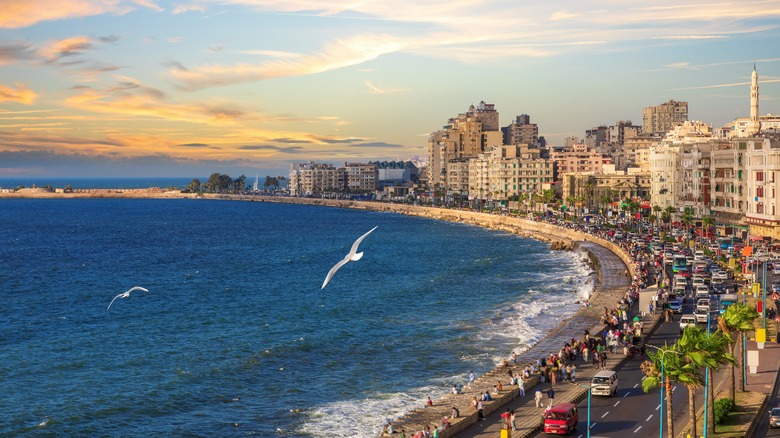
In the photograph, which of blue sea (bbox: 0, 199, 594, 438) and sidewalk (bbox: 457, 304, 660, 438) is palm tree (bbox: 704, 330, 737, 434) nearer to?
sidewalk (bbox: 457, 304, 660, 438)

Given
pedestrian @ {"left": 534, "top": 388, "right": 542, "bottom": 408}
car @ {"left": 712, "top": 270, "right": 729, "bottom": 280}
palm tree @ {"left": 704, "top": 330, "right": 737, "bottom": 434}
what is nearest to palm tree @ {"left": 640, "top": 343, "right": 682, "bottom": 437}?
palm tree @ {"left": 704, "top": 330, "right": 737, "bottom": 434}

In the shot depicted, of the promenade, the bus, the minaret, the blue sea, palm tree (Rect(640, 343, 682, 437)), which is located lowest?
the blue sea

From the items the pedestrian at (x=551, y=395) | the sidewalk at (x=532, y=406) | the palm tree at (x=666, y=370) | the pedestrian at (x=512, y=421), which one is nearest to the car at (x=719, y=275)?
the sidewalk at (x=532, y=406)

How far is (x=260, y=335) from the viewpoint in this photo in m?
63.5

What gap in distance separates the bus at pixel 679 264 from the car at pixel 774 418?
1903 inches

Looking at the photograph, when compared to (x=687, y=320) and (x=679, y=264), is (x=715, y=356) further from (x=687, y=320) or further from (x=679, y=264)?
(x=679, y=264)

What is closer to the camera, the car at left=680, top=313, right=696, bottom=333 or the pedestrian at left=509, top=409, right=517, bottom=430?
the pedestrian at left=509, top=409, right=517, bottom=430

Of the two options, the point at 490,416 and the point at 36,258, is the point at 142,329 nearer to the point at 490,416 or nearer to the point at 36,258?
the point at 490,416

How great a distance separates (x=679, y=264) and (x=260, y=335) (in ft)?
141

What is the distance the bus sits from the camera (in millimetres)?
81062

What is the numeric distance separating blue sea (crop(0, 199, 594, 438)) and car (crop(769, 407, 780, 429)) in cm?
1625

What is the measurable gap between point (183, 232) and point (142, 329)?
4952 inches

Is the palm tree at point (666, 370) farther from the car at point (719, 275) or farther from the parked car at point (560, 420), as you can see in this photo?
the car at point (719, 275)

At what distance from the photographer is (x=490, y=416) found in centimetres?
3828
